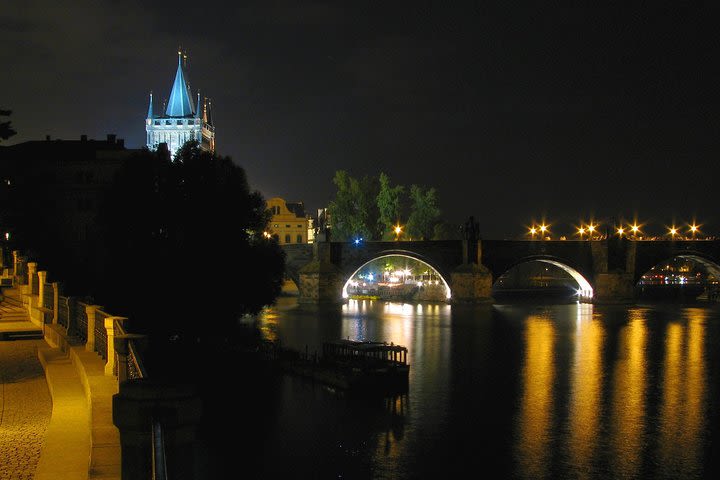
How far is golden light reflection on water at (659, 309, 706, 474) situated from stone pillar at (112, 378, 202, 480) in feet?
53.6

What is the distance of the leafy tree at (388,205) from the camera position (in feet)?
291

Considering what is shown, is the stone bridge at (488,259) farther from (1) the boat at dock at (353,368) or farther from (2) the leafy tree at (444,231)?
(1) the boat at dock at (353,368)

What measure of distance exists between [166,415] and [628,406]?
2352cm

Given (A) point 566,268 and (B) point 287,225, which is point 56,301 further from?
(B) point 287,225

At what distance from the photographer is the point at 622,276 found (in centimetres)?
7531

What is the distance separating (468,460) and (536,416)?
5.80m

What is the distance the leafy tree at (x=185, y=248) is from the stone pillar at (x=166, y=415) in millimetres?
23689

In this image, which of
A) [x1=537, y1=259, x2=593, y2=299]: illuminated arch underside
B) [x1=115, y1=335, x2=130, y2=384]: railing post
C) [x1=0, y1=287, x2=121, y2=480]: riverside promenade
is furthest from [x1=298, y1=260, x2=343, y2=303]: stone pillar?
[x1=115, y1=335, x2=130, y2=384]: railing post

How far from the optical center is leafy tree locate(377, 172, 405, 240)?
88750 millimetres

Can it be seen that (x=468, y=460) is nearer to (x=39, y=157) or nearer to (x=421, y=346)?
(x=421, y=346)

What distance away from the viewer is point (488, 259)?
241 ft

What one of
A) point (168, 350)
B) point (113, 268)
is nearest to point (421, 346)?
point (168, 350)

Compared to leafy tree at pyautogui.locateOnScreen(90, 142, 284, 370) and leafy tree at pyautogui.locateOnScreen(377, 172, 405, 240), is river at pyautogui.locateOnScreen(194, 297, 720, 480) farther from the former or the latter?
leafy tree at pyautogui.locateOnScreen(377, 172, 405, 240)

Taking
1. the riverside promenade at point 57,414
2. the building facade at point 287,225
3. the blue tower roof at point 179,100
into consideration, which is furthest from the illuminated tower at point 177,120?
the riverside promenade at point 57,414
